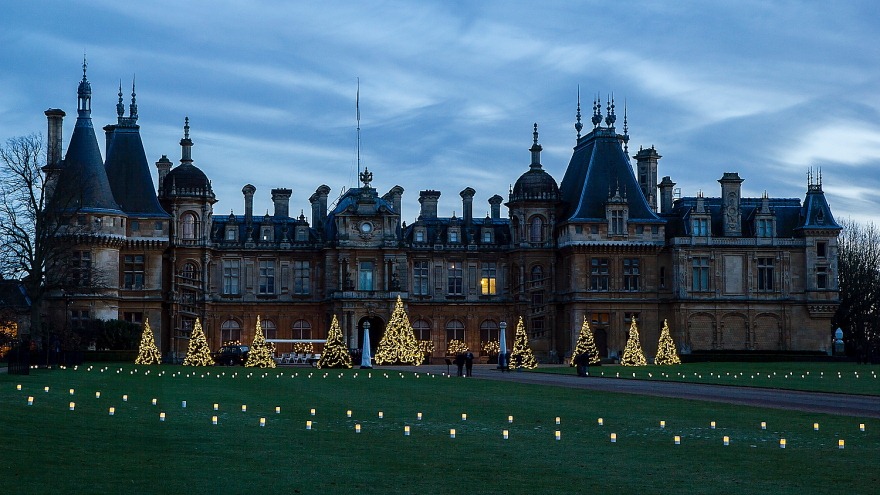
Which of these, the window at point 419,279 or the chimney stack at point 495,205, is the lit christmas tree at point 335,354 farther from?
the chimney stack at point 495,205

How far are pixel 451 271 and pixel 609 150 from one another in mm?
14352

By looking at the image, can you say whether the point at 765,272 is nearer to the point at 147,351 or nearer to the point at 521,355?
the point at 521,355

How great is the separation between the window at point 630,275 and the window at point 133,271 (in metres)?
32.6

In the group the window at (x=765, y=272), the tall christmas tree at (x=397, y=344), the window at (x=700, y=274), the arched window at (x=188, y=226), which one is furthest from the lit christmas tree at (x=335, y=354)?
the window at (x=765, y=272)

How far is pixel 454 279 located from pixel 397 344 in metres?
15.4

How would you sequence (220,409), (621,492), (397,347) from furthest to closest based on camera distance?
1. (397,347)
2. (220,409)
3. (621,492)

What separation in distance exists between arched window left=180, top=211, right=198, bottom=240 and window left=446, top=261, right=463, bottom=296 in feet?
60.4

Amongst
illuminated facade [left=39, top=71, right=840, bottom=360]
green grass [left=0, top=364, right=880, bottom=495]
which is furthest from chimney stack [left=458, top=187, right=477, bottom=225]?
green grass [left=0, top=364, right=880, bottom=495]

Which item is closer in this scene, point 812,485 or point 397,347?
point 812,485

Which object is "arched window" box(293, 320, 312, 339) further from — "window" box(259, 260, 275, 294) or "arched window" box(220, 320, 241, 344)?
"arched window" box(220, 320, 241, 344)

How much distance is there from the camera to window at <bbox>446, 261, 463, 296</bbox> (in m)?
94.6

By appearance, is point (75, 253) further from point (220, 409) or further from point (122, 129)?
point (220, 409)

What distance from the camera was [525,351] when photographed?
7538cm

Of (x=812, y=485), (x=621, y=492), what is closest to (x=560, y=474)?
(x=621, y=492)
